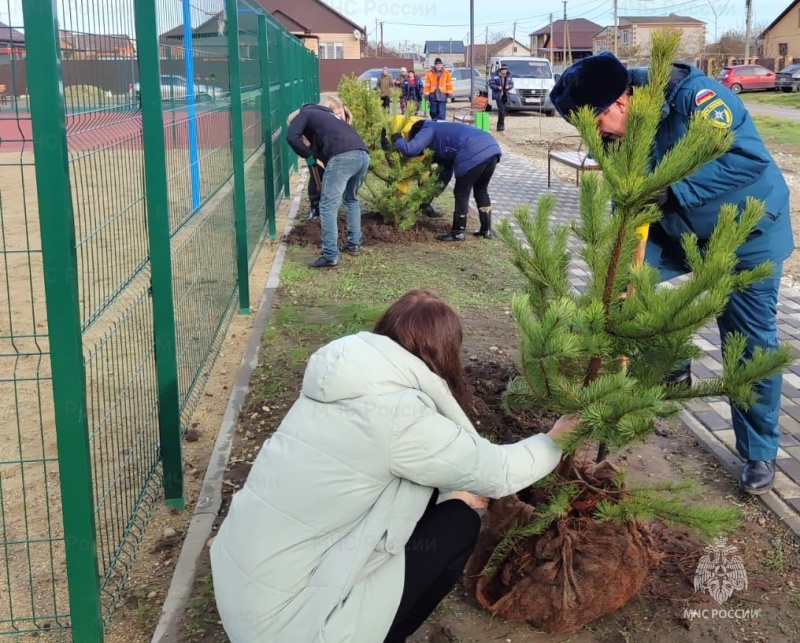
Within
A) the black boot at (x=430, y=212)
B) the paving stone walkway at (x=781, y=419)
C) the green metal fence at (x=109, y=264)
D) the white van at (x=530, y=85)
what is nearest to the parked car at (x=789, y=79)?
the white van at (x=530, y=85)

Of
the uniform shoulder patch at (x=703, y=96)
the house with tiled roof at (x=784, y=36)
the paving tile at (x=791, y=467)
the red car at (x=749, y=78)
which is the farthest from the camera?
the house with tiled roof at (x=784, y=36)

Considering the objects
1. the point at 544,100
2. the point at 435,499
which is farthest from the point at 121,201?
the point at 544,100

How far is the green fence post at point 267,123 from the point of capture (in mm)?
8461

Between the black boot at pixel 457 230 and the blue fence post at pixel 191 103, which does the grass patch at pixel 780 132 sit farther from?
the blue fence post at pixel 191 103

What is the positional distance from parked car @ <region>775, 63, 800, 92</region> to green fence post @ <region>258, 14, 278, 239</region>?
4000 centimetres

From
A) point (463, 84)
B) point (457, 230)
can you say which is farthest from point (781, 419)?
point (463, 84)

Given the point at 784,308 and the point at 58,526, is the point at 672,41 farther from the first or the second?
the point at 784,308

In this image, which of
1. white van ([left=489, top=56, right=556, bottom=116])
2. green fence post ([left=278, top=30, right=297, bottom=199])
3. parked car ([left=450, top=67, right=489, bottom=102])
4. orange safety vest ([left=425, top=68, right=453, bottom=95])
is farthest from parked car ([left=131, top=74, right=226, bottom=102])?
parked car ([left=450, top=67, right=489, bottom=102])

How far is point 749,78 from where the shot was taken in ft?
143

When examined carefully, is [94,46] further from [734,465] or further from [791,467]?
[791,467]

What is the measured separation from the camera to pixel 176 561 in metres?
3.28

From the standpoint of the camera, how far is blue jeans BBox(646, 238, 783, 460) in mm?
3430

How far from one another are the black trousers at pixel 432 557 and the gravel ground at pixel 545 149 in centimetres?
569

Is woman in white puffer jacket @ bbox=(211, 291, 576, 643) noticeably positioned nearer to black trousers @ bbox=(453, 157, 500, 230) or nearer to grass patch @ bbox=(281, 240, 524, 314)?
grass patch @ bbox=(281, 240, 524, 314)
